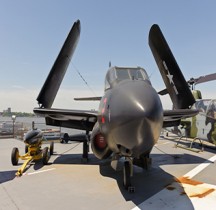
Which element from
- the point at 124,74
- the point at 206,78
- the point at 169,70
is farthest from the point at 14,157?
the point at 206,78

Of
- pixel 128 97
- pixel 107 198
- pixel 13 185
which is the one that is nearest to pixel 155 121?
pixel 128 97

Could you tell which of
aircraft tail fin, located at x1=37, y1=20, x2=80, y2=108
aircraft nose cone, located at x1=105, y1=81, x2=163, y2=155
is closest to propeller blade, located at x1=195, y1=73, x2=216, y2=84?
aircraft tail fin, located at x1=37, y1=20, x2=80, y2=108

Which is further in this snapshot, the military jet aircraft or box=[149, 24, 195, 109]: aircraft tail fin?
box=[149, 24, 195, 109]: aircraft tail fin

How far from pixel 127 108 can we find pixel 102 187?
135 inches

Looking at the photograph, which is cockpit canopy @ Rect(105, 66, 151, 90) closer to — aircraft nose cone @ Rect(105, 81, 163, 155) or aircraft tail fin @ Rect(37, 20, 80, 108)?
aircraft nose cone @ Rect(105, 81, 163, 155)

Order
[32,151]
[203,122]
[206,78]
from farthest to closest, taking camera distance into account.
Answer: [206,78]
[203,122]
[32,151]

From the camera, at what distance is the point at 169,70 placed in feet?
27.0

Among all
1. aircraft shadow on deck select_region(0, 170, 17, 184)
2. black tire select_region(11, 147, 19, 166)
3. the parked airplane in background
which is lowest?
aircraft shadow on deck select_region(0, 170, 17, 184)

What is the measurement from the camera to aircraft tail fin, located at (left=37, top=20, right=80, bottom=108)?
328 inches

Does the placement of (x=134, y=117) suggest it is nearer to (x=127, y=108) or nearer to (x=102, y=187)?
(x=127, y=108)

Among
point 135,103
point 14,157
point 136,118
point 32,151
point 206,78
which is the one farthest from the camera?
point 206,78

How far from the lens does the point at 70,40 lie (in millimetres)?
8664

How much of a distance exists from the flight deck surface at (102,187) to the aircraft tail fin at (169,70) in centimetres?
286

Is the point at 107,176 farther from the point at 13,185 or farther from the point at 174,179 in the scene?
the point at 13,185
